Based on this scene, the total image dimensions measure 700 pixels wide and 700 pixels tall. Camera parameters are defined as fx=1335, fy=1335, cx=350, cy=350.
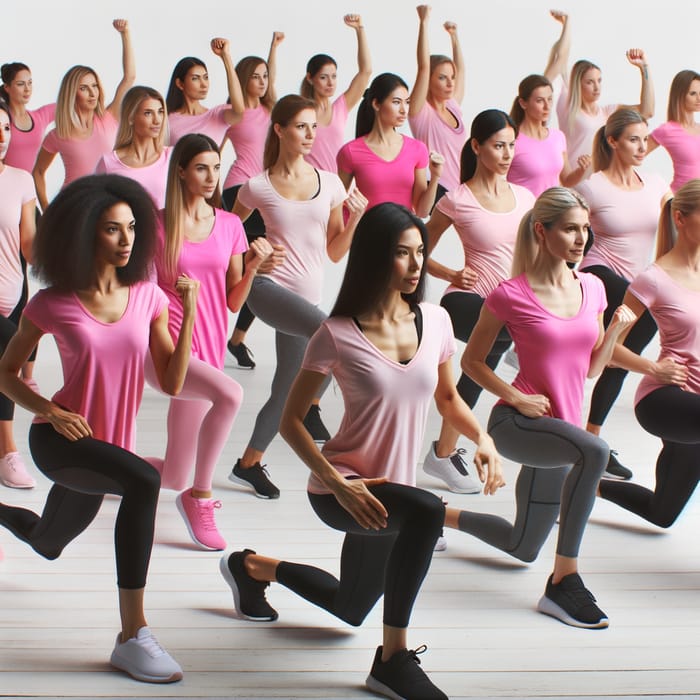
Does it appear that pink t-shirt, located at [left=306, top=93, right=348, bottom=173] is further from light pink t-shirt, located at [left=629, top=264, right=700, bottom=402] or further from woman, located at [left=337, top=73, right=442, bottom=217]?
light pink t-shirt, located at [left=629, top=264, right=700, bottom=402]

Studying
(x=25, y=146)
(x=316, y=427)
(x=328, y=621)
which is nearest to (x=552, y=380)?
(x=328, y=621)

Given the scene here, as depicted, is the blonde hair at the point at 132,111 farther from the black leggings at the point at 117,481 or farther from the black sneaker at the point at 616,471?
the black sneaker at the point at 616,471

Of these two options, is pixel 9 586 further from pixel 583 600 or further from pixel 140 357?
pixel 583 600

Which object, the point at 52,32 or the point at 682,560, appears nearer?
the point at 682,560

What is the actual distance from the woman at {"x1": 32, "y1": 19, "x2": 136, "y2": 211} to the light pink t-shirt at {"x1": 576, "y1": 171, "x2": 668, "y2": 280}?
8.04 feet

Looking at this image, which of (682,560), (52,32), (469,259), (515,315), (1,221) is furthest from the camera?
(52,32)

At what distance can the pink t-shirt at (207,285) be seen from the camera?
470 cm

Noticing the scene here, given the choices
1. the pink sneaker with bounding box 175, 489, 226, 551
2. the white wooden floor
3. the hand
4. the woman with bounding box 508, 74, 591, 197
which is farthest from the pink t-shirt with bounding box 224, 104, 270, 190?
the hand

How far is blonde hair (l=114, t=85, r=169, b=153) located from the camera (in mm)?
5434

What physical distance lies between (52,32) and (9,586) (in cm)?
650

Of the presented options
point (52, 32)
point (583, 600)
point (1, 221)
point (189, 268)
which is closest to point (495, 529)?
point (583, 600)

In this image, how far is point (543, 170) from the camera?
6750 millimetres

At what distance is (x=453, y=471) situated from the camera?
17.6 feet

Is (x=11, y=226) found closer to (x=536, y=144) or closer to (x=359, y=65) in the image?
(x=536, y=144)
